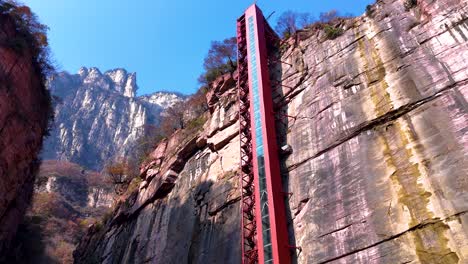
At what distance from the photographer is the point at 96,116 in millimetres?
130625

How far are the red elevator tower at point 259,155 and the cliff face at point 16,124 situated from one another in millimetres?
13672

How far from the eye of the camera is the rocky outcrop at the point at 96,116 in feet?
379

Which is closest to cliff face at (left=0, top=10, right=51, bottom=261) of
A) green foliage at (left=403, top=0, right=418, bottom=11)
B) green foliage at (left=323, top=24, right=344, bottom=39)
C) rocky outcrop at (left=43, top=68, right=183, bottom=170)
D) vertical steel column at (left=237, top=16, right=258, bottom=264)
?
vertical steel column at (left=237, top=16, right=258, bottom=264)

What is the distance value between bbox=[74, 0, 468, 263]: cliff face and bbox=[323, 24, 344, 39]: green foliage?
0.47m

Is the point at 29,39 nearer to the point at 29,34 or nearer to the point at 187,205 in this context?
the point at 29,34

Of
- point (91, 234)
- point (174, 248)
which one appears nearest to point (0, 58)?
point (174, 248)

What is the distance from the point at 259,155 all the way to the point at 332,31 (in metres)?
7.44

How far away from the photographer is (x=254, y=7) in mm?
27828

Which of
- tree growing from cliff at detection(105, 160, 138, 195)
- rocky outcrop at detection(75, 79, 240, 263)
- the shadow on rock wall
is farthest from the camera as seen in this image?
tree growing from cliff at detection(105, 160, 138, 195)

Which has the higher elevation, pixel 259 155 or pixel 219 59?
pixel 219 59

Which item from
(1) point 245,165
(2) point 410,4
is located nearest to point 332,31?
(2) point 410,4

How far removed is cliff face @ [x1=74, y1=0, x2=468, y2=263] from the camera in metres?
13.2

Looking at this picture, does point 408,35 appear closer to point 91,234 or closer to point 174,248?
point 174,248

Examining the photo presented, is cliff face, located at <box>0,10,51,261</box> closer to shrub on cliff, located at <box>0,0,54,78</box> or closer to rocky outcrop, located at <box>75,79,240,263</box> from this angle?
shrub on cliff, located at <box>0,0,54,78</box>
